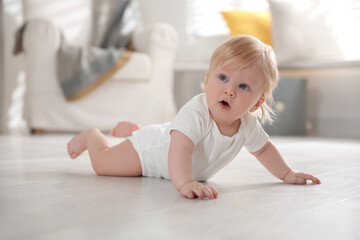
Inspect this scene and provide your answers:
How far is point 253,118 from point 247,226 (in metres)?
0.45

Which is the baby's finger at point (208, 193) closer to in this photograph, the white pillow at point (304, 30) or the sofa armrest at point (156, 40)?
the sofa armrest at point (156, 40)

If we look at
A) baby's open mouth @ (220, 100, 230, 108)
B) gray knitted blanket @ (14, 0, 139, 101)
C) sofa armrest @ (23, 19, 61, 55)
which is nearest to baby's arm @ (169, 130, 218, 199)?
baby's open mouth @ (220, 100, 230, 108)

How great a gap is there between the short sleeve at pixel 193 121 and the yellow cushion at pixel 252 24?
2325 millimetres

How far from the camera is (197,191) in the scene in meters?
0.89

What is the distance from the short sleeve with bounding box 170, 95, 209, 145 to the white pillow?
2297 mm

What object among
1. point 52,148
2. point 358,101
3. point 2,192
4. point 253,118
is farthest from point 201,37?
point 2,192

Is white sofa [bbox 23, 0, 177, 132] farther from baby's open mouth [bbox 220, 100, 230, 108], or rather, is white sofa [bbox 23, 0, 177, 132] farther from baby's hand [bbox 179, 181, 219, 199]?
baby's hand [bbox 179, 181, 219, 199]

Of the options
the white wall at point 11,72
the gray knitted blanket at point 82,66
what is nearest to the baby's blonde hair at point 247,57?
the gray knitted blanket at point 82,66

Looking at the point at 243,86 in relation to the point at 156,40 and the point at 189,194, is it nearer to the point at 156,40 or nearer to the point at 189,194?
the point at 189,194

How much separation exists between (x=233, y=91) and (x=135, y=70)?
6.68 feet

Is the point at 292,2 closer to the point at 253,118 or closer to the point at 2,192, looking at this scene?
the point at 253,118

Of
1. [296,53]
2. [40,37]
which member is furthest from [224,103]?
[296,53]

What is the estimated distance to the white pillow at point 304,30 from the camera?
316cm

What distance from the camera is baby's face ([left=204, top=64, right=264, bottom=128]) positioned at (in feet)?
3.22
